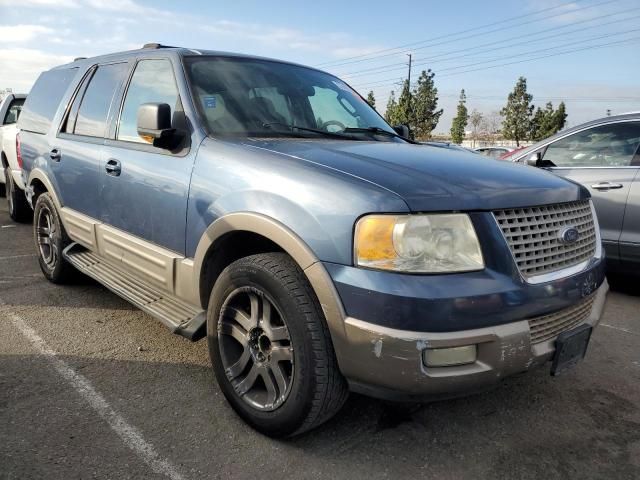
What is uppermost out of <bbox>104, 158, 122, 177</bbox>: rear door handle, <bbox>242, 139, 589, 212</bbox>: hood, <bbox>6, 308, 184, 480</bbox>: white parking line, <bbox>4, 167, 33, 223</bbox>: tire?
<bbox>242, 139, 589, 212</bbox>: hood

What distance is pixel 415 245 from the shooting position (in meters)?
2.00

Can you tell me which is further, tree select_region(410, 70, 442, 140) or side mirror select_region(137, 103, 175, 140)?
tree select_region(410, 70, 442, 140)

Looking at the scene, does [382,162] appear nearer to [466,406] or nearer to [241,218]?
[241,218]

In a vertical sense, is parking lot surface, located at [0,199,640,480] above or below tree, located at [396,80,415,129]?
below

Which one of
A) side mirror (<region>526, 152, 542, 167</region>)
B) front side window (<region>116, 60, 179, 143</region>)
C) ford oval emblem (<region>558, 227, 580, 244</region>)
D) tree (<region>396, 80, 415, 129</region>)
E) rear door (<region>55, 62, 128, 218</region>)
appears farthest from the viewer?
tree (<region>396, 80, 415, 129</region>)

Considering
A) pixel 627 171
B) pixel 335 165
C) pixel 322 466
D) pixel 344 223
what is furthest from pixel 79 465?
pixel 627 171

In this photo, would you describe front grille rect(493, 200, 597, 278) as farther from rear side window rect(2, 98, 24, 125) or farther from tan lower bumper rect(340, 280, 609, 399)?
rear side window rect(2, 98, 24, 125)

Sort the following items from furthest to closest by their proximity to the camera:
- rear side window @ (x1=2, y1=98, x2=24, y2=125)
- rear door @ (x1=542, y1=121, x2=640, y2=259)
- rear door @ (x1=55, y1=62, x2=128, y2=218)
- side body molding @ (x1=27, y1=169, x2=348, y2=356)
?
rear side window @ (x1=2, y1=98, x2=24, y2=125), rear door @ (x1=542, y1=121, x2=640, y2=259), rear door @ (x1=55, y1=62, x2=128, y2=218), side body molding @ (x1=27, y1=169, x2=348, y2=356)

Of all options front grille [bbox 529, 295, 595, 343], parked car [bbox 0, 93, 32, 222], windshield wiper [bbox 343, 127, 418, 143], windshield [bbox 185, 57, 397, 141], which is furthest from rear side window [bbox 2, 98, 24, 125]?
front grille [bbox 529, 295, 595, 343]

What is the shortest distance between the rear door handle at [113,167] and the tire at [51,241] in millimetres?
1128

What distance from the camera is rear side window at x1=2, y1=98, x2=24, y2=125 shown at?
29.1 feet

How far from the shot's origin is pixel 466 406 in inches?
109

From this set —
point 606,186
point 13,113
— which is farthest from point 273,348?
point 13,113

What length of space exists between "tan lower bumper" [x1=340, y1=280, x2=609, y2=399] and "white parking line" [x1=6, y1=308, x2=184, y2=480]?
888 mm
